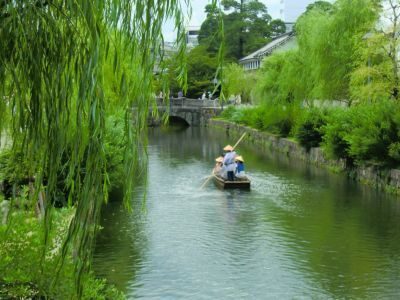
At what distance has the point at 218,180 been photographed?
67.8 ft

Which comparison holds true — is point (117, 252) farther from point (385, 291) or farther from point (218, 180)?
point (218, 180)

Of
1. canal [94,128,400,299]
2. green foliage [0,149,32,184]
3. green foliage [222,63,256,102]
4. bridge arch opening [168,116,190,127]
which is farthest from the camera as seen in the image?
bridge arch opening [168,116,190,127]

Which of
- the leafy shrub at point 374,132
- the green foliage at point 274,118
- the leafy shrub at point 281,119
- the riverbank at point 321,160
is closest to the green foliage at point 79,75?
the riverbank at point 321,160

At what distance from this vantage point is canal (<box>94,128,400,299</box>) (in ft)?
33.8

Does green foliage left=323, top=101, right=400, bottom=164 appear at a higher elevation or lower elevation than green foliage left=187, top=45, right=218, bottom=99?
lower

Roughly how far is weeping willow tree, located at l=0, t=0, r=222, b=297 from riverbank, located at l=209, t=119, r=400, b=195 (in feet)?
50.7

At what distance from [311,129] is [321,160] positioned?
2184 millimetres

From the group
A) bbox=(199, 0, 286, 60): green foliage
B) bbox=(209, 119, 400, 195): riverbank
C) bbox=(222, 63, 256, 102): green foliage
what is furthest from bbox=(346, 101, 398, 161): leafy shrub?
bbox=(199, 0, 286, 60): green foliage

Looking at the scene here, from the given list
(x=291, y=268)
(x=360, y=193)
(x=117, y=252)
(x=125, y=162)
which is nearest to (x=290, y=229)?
(x=291, y=268)

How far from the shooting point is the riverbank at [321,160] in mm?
19031

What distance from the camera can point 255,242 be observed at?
43.3ft

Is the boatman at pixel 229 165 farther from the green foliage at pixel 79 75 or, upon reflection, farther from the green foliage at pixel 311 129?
the green foliage at pixel 79 75

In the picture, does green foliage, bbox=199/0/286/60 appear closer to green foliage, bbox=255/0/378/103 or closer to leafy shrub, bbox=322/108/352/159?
green foliage, bbox=255/0/378/103

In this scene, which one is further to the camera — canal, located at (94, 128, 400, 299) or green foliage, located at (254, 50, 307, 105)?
→ green foliage, located at (254, 50, 307, 105)
